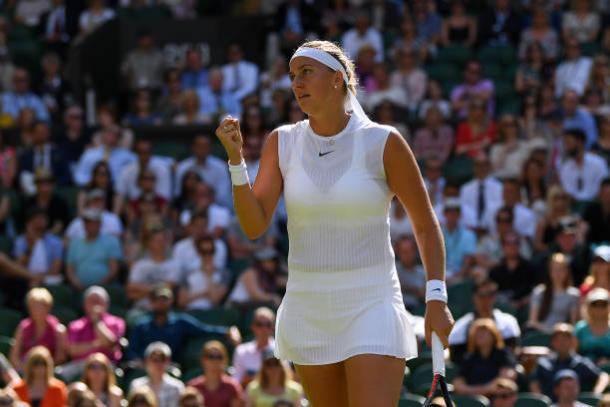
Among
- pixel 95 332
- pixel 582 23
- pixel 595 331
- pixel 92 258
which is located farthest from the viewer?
pixel 582 23

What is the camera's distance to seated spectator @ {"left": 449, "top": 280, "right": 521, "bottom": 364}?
10.5m

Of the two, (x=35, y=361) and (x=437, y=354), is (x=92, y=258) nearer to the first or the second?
(x=35, y=361)

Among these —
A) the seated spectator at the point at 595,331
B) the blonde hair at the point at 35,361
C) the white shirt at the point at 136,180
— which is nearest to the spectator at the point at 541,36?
the white shirt at the point at 136,180

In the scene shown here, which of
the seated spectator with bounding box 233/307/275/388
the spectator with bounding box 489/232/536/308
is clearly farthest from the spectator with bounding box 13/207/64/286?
the spectator with bounding box 489/232/536/308

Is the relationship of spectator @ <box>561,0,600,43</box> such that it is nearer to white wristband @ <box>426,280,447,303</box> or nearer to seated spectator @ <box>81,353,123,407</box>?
seated spectator @ <box>81,353,123,407</box>

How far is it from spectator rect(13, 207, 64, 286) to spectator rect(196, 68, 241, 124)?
10.1 feet

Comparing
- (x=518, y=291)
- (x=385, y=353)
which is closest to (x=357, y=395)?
(x=385, y=353)

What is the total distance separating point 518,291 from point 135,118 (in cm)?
579

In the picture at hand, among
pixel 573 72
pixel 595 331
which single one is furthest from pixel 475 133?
pixel 595 331

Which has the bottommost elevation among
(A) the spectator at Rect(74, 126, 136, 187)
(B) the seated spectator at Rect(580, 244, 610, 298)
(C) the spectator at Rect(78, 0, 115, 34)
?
(B) the seated spectator at Rect(580, 244, 610, 298)

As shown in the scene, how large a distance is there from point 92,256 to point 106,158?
1.97m

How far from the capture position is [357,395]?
17.0 ft

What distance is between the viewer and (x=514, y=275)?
1209 centimetres

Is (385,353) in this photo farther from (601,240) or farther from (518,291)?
(601,240)
